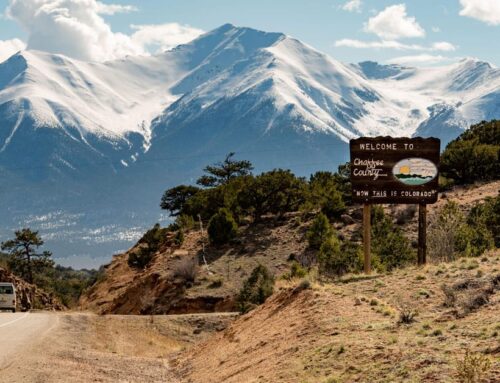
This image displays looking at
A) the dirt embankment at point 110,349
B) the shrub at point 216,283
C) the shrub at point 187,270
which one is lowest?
the dirt embankment at point 110,349

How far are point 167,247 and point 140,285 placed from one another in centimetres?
813

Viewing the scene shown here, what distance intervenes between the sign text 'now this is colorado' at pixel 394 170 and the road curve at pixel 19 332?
424 inches

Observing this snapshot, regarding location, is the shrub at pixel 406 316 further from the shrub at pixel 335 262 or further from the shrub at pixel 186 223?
the shrub at pixel 186 223

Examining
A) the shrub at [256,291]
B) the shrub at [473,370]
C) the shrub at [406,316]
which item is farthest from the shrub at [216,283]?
the shrub at [473,370]

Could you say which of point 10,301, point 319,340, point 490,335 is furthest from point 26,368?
point 10,301

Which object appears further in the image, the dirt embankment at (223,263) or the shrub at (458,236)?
the dirt embankment at (223,263)

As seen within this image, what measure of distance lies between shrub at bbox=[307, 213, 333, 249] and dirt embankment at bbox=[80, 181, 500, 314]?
0.88m

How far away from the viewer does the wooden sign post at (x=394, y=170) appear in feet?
75.8

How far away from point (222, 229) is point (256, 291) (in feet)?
55.5

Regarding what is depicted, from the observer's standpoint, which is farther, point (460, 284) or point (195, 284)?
point (195, 284)

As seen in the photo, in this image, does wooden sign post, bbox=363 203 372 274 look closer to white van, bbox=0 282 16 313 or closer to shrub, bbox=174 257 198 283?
shrub, bbox=174 257 198 283

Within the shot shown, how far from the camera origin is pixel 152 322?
2886 cm

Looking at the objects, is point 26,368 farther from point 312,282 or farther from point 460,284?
point 460,284

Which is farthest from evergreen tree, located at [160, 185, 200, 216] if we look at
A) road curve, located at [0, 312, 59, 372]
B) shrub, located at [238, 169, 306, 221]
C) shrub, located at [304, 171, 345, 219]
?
road curve, located at [0, 312, 59, 372]
